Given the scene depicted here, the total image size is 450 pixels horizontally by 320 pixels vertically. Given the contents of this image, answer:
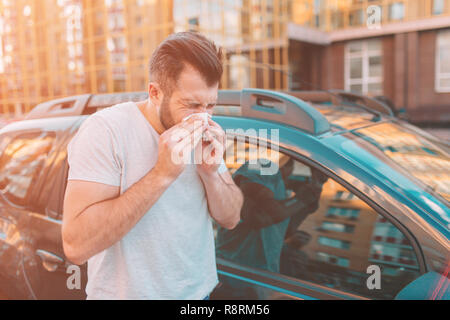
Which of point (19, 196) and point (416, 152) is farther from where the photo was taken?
point (19, 196)

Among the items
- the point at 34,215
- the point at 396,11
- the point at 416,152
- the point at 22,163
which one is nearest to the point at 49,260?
the point at 34,215

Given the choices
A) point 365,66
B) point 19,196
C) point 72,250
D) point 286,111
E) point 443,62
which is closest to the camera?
point 72,250

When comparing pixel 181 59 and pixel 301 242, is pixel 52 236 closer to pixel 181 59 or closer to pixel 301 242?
pixel 181 59

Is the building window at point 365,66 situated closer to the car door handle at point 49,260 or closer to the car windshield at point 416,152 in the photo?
the car windshield at point 416,152

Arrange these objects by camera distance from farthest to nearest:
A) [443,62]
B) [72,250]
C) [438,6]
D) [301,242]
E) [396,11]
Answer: [396,11] < [443,62] < [438,6] < [301,242] < [72,250]

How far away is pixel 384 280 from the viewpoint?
7.49 feet

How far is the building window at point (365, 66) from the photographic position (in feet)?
62.4

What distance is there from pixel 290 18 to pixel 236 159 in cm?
1825

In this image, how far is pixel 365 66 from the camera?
19.3 metres

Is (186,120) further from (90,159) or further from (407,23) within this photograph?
(407,23)

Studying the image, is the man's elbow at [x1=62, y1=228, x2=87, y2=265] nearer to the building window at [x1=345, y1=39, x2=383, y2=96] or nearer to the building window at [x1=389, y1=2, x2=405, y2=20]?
the building window at [x1=345, y1=39, x2=383, y2=96]

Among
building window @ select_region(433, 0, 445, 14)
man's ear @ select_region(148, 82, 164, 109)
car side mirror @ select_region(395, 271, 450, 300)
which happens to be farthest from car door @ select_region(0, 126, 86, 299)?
building window @ select_region(433, 0, 445, 14)

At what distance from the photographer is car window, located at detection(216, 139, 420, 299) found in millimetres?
2098

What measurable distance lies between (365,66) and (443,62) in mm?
3290
